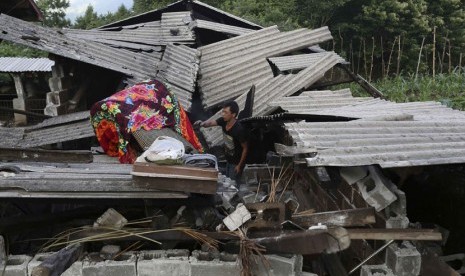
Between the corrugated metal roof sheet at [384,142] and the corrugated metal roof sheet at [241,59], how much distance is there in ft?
15.0

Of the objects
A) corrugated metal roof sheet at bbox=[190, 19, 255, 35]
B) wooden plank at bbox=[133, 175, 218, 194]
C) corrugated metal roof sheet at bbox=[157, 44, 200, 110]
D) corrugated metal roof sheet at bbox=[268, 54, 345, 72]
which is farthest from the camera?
corrugated metal roof sheet at bbox=[190, 19, 255, 35]

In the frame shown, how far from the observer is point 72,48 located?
6.53m

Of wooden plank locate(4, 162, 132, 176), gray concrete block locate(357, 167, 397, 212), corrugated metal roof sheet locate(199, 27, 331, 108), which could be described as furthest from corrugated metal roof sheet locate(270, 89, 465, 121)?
wooden plank locate(4, 162, 132, 176)

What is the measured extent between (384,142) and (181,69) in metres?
5.63

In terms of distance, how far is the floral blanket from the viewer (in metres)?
4.31

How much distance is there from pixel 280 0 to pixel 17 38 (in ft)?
51.8

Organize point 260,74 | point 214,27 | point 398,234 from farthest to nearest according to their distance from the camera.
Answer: point 214,27, point 260,74, point 398,234

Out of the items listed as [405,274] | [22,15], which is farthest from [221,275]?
[22,15]

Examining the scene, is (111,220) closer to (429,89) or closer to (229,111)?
(229,111)

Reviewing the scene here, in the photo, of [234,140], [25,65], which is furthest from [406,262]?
[25,65]

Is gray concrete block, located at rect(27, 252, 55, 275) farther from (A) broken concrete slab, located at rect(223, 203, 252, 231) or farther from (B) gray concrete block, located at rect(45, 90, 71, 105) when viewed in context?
(B) gray concrete block, located at rect(45, 90, 71, 105)

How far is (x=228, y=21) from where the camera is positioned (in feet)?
40.7

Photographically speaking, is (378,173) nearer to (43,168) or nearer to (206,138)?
(43,168)

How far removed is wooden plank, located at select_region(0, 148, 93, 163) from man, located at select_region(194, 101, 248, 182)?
8.90ft
